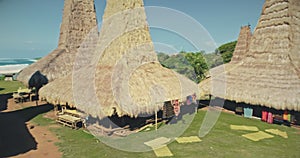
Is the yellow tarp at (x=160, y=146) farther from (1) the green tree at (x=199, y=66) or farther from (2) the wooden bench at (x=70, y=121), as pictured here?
(1) the green tree at (x=199, y=66)

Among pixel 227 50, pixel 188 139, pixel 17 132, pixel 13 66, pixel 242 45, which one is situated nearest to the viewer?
pixel 188 139

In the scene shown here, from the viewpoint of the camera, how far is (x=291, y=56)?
1149 centimetres

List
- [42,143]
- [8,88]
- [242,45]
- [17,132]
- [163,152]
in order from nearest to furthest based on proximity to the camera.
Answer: [163,152]
[42,143]
[17,132]
[242,45]
[8,88]

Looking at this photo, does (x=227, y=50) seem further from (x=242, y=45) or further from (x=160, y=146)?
(x=160, y=146)

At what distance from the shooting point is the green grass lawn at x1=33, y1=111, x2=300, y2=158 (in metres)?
7.57

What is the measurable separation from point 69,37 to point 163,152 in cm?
1175

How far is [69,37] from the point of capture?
631 inches

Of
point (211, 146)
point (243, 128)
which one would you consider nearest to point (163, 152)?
point (211, 146)

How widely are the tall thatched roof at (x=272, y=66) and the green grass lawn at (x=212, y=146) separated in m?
1.61

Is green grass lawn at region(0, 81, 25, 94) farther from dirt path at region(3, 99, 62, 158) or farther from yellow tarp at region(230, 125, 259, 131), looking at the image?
yellow tarp at region(230, 125, 259, 131)

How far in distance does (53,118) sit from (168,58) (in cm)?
3229

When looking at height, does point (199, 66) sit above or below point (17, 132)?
above

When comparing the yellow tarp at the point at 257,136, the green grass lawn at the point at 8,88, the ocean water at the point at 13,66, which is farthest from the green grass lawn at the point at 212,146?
the ocean water at the point at 13,66

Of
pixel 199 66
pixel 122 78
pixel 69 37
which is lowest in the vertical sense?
pixel 122 78
